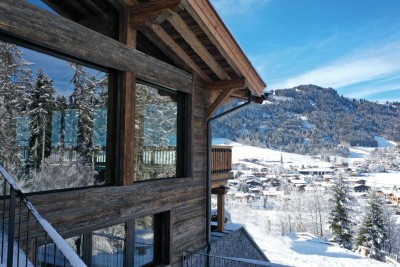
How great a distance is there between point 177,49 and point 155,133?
5.97 feet

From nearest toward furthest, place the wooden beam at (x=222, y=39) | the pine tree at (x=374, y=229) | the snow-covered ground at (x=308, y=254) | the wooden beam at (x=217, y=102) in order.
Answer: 1. the wooden beam at (x=222, y=39)
2. the wooden beam at (x=217, y=102)
3. the snow-covered ground at (x=308, y=254)
4. the pine tree at (x=374, y=229)

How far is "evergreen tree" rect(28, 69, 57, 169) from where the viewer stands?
3.90 meters

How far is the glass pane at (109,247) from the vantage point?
468 cm

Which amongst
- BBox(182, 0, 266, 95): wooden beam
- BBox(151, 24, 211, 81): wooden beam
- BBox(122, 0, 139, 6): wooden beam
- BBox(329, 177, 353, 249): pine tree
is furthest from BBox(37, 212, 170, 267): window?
→ BBox(329, 177, 353, 249): pine tree

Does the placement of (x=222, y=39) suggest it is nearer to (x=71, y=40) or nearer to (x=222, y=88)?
(x=222, y=88)

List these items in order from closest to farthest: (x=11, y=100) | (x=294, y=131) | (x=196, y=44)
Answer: (x=11, y=100), (x=196, y=44), (x=294, y=131)

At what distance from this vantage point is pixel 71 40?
419 cm

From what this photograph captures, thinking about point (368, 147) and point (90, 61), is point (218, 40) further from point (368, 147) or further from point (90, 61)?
point (368, 147)

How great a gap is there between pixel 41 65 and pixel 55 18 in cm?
63

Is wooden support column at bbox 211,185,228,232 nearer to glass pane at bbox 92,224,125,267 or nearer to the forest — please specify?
glass pane at bbox 92,224,125,267

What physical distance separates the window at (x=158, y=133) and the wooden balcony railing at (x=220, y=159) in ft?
7.68

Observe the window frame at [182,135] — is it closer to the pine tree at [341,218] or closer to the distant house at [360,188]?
the pine tree at [341,218]

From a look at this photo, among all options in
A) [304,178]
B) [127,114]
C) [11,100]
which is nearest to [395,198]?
[304,178]

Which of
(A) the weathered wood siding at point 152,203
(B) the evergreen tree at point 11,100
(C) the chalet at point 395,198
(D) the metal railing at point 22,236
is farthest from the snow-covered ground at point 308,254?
(C) the chalet at point 395,198
